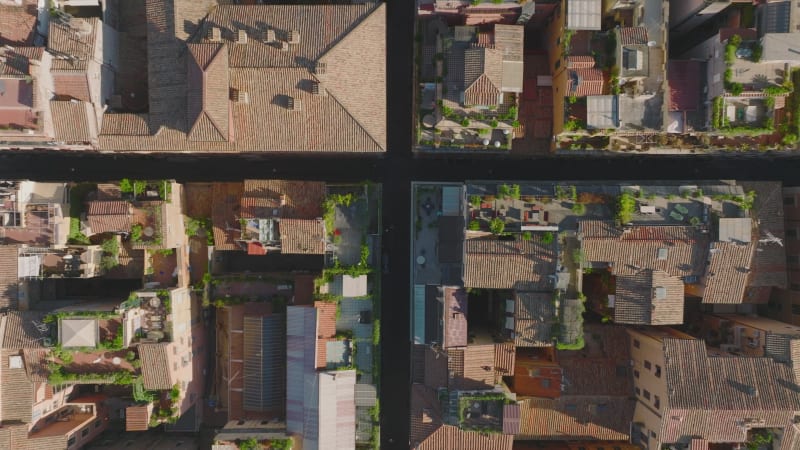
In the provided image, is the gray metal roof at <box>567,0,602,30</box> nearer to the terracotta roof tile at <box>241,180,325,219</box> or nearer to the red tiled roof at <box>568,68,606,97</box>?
the red tiled roof at <box>568,68,606,97</box>

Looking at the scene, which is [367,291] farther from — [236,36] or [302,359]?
[236,36]

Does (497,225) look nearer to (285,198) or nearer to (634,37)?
(634,37)

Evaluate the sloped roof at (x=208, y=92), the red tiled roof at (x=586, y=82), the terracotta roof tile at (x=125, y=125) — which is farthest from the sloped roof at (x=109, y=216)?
the red tiled roof at (x=586, y=82)

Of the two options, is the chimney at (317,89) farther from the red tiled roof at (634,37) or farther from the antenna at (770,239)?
the antenna at (770,239)

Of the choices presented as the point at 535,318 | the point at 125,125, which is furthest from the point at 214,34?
the point at 535,318

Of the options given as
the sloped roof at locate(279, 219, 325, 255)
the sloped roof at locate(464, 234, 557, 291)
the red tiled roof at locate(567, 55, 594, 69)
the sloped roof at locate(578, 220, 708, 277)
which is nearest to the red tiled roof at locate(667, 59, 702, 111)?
the red tiled roof at locate(567, 55, 594, 69)

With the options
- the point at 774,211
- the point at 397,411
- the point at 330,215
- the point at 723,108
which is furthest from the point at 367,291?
the point at 774,211
